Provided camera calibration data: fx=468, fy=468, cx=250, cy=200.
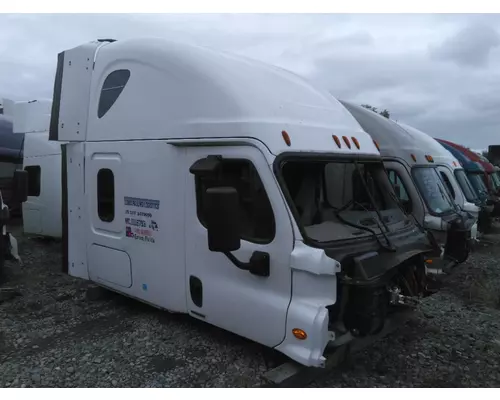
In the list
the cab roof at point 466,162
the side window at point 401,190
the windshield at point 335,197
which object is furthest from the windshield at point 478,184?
the windshield at point 335,197

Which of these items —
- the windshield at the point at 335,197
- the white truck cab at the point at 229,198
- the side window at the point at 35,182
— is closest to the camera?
the white truck cab at the point at 229,198

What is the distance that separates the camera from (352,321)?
3.93m

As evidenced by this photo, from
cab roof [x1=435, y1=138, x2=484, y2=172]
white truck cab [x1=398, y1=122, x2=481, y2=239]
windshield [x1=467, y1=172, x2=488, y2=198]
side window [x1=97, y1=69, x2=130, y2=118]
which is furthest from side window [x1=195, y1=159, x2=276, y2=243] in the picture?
cab roof [x1=435, y1=138, x2=484, y2=172]

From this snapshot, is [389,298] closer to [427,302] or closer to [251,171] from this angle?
[251,171]

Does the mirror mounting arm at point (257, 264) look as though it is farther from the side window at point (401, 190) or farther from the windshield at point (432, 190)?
the windshield at point (432, 190)

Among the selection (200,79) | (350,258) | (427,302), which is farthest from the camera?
(427,302)

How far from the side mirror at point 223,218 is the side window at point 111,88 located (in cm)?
252

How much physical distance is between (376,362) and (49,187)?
26.0 ft

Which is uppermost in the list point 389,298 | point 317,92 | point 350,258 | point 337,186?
point 317,92

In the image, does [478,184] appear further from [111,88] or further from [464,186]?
[111,88]

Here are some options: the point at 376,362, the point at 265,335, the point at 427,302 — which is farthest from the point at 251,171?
the point at 427,302

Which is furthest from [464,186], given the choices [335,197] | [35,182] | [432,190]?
[35,182]

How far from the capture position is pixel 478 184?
42.2 feet

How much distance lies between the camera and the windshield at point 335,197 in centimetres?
432
